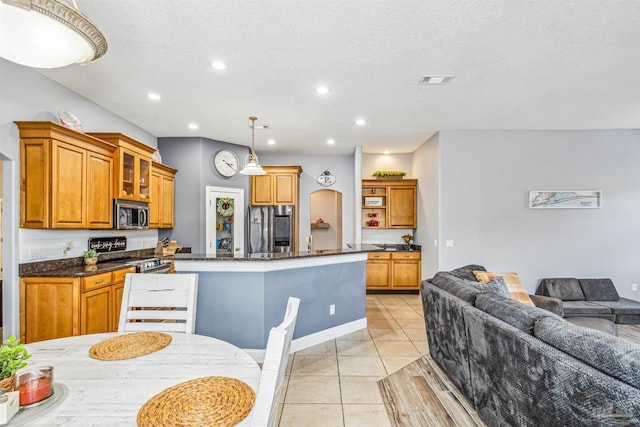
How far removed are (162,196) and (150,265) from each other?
1416mm

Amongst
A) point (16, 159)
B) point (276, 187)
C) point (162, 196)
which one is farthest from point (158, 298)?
point (276, 187)

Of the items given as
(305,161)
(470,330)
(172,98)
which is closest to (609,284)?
(470,330)

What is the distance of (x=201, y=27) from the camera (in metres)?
2.42

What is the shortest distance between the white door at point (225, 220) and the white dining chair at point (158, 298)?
12.0ft

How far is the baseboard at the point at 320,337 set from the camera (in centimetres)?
308

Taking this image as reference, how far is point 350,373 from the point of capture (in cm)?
292

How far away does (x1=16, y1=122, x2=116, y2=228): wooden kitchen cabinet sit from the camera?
9.87 feet

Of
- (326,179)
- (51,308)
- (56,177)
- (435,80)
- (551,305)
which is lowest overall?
(551,305)

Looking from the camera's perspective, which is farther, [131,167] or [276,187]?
[276,187]

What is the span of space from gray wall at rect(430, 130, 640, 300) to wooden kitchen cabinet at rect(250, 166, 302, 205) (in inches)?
108

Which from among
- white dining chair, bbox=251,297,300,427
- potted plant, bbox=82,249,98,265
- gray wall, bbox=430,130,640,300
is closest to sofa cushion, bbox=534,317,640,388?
white dining chair, bbox=251,297,300,427

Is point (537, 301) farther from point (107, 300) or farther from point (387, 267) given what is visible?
point (107, 300)

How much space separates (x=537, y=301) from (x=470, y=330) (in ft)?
6.25

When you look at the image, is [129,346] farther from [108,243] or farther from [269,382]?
[108,243]
